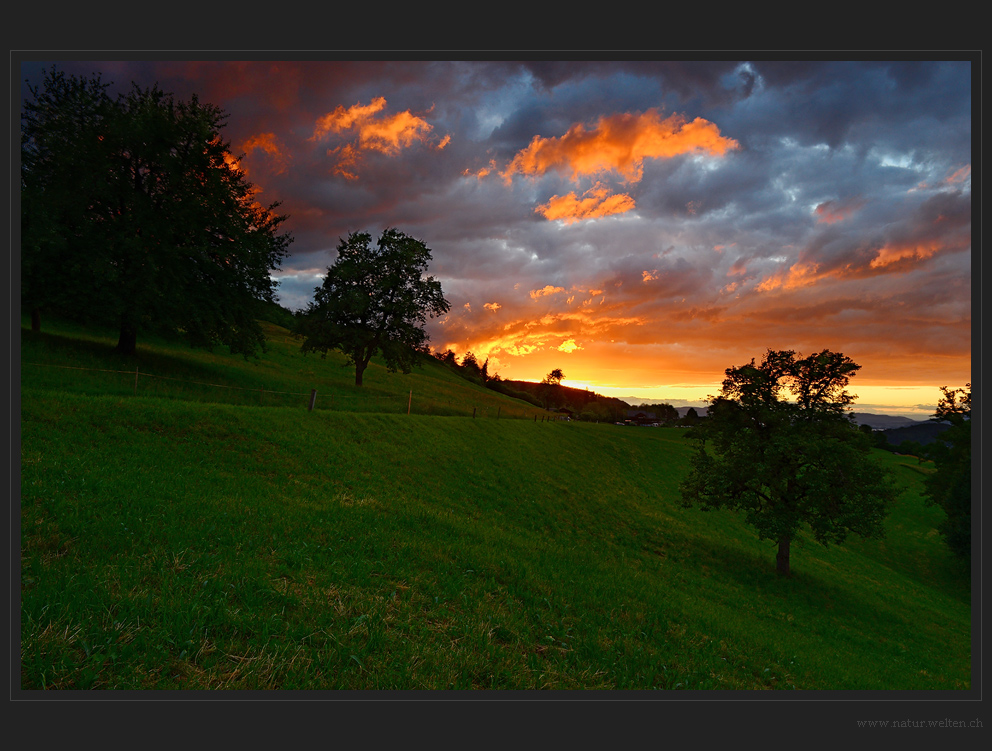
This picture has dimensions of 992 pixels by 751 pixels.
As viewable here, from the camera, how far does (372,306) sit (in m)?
39.8

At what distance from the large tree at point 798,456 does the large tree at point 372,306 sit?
2781cm

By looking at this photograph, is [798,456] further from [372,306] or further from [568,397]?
[568,397]

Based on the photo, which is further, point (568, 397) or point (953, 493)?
point (568, 397)

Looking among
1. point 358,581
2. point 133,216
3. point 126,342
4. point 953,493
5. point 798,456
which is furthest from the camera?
point 953,493

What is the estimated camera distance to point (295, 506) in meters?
10.1

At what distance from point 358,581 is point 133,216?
25.8m

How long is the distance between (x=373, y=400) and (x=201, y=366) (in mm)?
11534

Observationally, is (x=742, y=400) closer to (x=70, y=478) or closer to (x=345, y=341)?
(x=70, y=478)

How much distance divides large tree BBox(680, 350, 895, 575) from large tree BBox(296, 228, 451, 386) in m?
27.8

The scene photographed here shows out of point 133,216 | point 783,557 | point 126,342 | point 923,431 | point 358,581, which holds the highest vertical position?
point 133,216

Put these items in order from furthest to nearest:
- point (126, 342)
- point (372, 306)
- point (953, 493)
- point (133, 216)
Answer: point (372, 306) < point (953, 493) < point (126, 342) < point (133, 216)

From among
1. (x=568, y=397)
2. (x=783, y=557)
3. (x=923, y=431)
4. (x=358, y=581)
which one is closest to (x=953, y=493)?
(x=923, y=431)

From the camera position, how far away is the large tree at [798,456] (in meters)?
17.6

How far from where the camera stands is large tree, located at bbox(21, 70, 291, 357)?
2009cm
